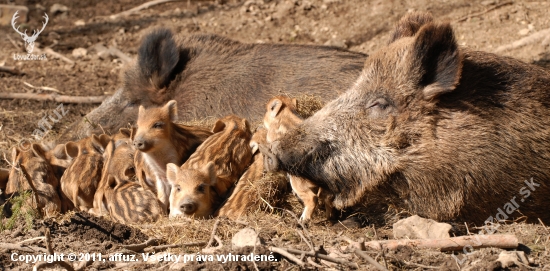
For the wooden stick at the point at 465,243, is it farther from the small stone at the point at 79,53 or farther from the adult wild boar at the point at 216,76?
the small stone at the point at 79,53

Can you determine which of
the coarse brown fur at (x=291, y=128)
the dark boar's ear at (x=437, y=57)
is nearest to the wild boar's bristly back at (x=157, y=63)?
the coarse brown fur at (x=291, y=128)

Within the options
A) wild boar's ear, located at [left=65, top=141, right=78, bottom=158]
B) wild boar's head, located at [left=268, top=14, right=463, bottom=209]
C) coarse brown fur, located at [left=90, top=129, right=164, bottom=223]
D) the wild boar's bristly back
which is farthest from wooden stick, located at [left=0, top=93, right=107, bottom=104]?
wild boar's head, located at [left=268, top=14, right=463, bottom=209]

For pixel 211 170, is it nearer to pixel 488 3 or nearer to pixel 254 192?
pixel 254 192

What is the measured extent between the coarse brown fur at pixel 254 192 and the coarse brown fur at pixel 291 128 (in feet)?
0.51

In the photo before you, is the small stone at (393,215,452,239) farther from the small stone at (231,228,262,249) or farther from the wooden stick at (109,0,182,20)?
the wooden stick at (109,0,182,20)

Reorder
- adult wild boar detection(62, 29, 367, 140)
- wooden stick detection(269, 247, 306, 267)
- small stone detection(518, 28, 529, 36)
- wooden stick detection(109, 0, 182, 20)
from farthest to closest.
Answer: wooden stick detection(109, 0, 182, 20), small stone detection(518, 28, 529, 36), adult wild boar detection(62, 29, 367, 140), wooden stick detection(269, 247, 306, 267)

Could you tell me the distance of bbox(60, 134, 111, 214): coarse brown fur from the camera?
5.80m

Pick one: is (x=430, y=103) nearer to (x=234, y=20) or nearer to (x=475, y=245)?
(x=475, y=245)

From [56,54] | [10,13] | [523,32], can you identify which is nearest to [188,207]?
[523,32]

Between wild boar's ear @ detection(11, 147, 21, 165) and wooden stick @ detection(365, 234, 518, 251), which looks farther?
wild boar's ear @ detection(11, 147, 21, 165)

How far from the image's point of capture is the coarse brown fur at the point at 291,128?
498 cm

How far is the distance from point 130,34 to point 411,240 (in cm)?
824

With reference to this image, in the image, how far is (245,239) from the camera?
4129 millimetres

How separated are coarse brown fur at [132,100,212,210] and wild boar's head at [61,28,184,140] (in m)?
1.69
